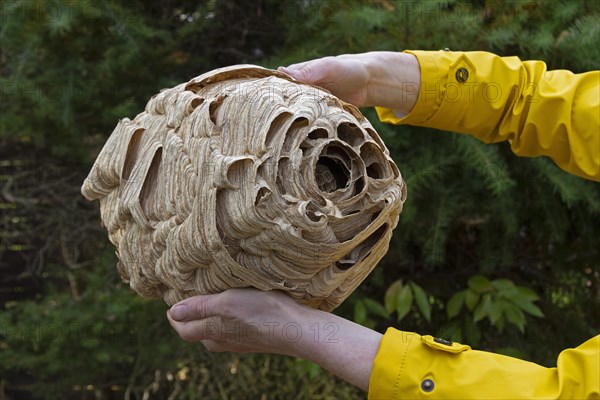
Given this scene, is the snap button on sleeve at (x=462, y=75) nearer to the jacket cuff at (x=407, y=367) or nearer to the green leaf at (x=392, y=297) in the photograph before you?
the jacket cuff at (x=407, y=367)

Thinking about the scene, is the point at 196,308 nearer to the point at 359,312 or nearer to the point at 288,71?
the point at 288,71

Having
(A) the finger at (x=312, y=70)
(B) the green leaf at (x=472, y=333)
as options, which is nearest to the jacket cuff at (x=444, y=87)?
(A) the finger at (x=312, y=70)

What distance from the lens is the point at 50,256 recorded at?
7.08 feet

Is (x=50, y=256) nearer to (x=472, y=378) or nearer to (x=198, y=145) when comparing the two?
(x=198, y=145)

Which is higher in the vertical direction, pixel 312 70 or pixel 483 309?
pixel 312 70

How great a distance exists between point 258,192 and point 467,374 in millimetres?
356

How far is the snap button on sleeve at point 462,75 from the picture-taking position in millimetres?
1240

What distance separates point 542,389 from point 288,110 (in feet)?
1.60

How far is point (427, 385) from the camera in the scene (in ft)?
2.82

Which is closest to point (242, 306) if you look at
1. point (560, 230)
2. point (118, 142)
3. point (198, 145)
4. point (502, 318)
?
point (198, 145)

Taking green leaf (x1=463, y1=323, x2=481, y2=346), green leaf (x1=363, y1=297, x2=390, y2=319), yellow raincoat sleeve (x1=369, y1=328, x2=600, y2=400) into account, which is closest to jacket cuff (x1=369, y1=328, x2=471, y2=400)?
yellow raincoat sleeve (x1=369, y1=328, x2=600, y2=400)

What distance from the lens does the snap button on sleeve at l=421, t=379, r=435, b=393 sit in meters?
0.86

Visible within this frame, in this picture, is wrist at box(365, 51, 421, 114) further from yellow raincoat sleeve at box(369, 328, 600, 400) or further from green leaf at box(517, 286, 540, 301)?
green leaf at box(517, 286, 540, 301)

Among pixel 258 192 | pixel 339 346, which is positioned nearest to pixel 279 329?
pixel 339 346
